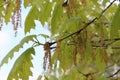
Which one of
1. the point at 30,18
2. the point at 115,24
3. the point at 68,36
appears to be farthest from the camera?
the point at 30,18

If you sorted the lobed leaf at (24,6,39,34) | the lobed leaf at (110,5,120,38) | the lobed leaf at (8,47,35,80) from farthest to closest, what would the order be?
the lobed leaf at (24,6,39,34)
the lobed leaf at (8,47,35,80)
the lobed leaf at (110,5,120,38)

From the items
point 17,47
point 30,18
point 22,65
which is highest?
point 30,18

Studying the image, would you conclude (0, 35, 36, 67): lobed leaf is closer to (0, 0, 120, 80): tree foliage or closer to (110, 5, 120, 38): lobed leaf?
(0, 0, 120, 80): tree foliage

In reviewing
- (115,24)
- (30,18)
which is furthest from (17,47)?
(115,24)

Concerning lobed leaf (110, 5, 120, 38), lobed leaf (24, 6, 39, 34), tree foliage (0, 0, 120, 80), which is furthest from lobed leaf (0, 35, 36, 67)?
lobed leaf (110, 5, 120, 38)

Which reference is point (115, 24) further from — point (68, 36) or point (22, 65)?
point (22, 65)

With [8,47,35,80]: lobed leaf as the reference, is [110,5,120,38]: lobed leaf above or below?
Answer: above

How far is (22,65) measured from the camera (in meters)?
2.66

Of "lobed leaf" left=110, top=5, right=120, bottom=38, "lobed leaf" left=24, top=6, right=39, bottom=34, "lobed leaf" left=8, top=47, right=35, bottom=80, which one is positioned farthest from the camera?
"lobed leaf" left=24, top=6, right=39, bottom=34

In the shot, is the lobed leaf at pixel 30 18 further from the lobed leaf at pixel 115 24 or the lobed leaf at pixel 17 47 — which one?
the lobed leaf at pixel 115 24

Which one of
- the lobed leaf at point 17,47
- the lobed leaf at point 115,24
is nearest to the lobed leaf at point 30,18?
the lobed leaf at point 17,47

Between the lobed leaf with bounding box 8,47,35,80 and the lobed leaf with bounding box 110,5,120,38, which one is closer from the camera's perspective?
the lobed leaf with bounding box 110,5,120,38

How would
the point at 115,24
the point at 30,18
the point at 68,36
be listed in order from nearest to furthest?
the point at 115,24, the point at 68,36, the point at 30,18

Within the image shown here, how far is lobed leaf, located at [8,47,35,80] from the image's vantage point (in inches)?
104
